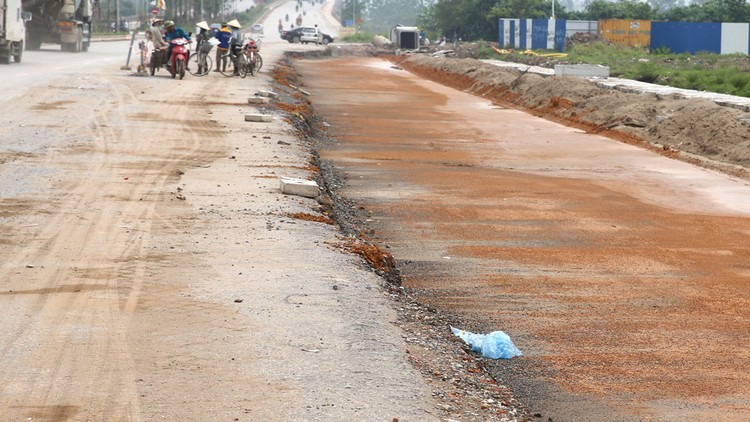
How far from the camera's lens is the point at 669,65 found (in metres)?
48.4

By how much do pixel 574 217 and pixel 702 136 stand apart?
10.1 m

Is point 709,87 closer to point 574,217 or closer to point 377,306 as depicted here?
point 574,217

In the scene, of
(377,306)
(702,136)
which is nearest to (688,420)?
(377,306)

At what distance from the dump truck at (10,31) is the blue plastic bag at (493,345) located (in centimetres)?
3191

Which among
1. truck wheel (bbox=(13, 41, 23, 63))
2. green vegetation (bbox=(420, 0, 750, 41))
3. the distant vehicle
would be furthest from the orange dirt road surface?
the distant vehicle

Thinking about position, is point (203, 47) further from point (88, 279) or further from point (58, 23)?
point (88, 279)

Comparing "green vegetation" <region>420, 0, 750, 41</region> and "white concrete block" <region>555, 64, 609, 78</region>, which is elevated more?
"green vegetation" <region>420, 0, 750, 41</region>

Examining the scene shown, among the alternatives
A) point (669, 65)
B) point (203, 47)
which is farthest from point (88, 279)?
point (669, 65)

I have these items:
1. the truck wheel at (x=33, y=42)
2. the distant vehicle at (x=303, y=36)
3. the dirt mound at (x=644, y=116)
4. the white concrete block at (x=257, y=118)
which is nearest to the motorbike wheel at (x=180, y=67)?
the dirt mound at (x=644, y=116)

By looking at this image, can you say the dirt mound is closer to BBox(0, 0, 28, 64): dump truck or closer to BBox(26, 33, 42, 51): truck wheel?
BBox(0, 0, 28, 64): dump truck

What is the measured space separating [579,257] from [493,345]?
A: 401 centimetres

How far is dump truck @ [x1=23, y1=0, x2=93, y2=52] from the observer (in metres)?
50.1

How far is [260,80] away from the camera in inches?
1401

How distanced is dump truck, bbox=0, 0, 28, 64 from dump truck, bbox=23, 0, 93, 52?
9932 mm
